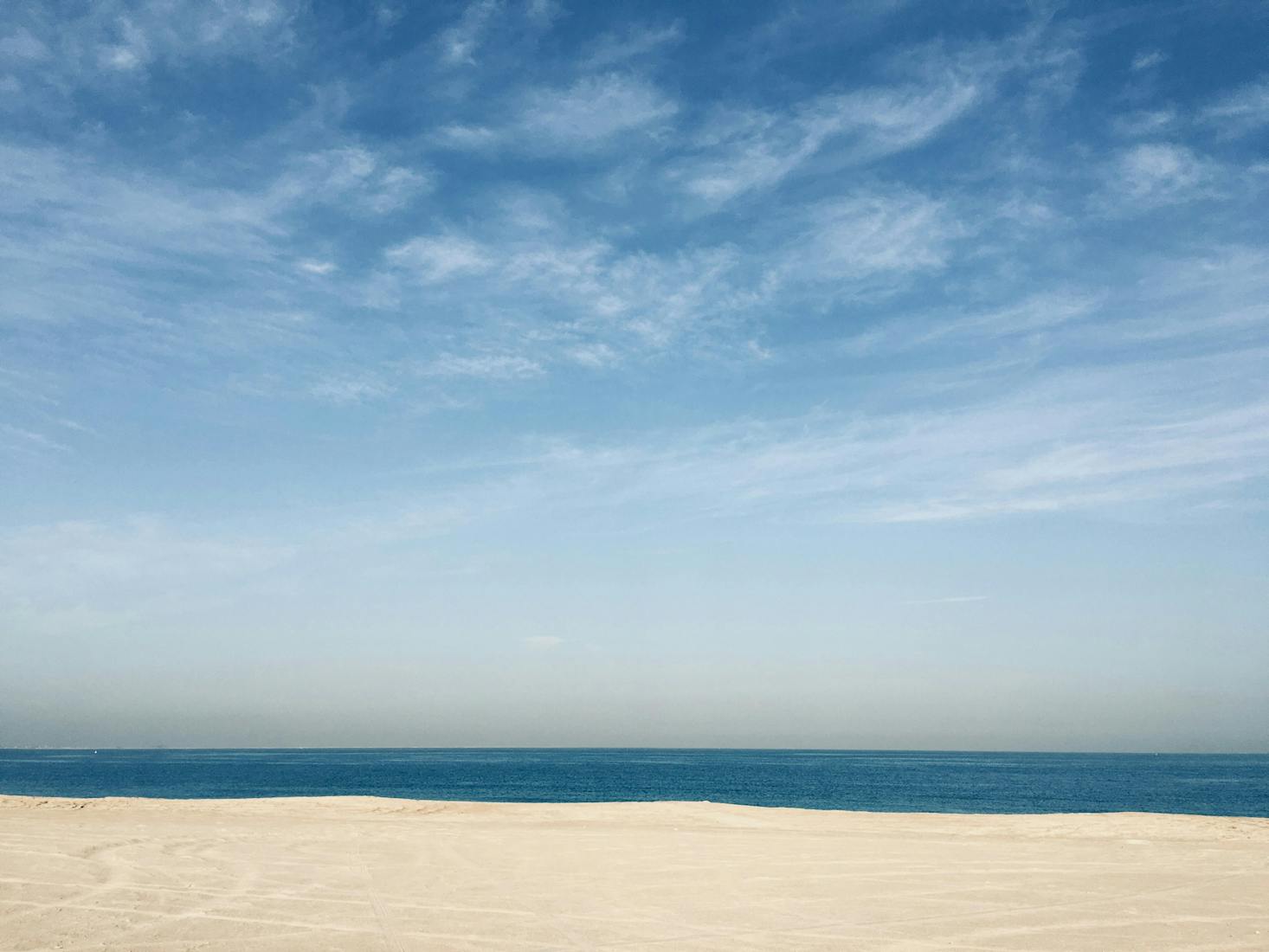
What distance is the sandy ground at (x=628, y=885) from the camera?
10398mm

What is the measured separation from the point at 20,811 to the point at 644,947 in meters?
24.0

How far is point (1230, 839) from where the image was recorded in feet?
67.9

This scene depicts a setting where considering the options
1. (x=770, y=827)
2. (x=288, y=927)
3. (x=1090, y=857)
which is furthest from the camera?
(x=770, y=827)

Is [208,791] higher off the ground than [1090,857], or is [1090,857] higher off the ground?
[1090,857]

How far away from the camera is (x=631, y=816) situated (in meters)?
26.3

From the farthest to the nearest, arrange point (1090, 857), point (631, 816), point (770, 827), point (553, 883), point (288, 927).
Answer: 1. point (631, 816)
2. point (770, 827)
3. point (1090, 857)
4. point (553, 883)
5. point (288, 927)

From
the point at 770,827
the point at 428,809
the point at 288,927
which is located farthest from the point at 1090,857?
the point at 428,809

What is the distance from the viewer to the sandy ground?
409 inches

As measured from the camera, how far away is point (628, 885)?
13.9m

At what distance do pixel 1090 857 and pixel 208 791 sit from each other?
102m

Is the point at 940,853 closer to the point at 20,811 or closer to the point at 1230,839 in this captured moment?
the point at 1230,839

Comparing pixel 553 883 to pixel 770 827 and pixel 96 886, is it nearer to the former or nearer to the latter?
pixel 96 886

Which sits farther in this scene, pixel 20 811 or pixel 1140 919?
pixel 20 811

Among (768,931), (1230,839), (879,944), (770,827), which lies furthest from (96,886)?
(1230,839)
